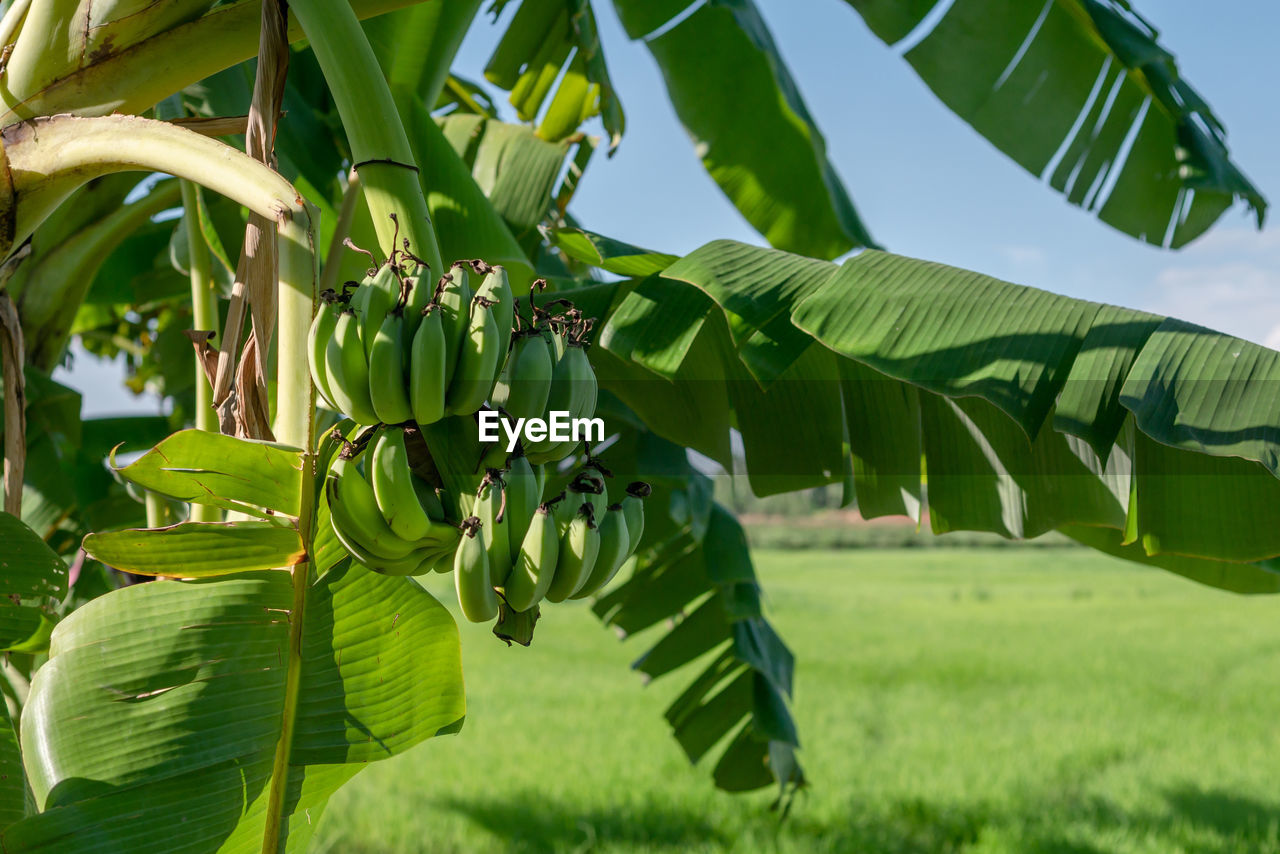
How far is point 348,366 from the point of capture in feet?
2.19

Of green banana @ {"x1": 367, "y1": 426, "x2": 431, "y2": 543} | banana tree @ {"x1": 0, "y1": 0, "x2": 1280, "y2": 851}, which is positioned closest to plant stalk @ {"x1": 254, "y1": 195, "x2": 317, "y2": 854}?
banana tree @ {"x1": 0, "y1": 0, "x2": 1280, "y2": 851}

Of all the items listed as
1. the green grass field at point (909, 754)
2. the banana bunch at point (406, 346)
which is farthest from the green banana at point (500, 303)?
the green grass field at point (909, 754)

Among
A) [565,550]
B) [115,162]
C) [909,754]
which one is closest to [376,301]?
[565,550]

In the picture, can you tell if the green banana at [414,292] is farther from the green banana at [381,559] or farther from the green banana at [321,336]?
the green banana at [381,559]

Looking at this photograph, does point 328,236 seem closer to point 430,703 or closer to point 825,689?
point 430,703

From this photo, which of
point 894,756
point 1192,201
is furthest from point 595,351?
point 894,756

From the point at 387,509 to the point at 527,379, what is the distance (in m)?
0.15

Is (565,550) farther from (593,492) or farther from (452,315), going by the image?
(452,315)

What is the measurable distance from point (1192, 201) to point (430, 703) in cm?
191

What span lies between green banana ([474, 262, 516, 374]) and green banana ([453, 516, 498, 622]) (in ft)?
0.43

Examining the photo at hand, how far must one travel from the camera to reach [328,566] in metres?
0.92

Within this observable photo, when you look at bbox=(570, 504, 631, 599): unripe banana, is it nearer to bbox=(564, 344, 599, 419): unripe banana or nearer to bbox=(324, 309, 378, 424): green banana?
bbox=(564, 344, 599, 419): unripe banana

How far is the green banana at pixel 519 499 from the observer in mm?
682

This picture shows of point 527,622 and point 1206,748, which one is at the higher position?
point 527,622
